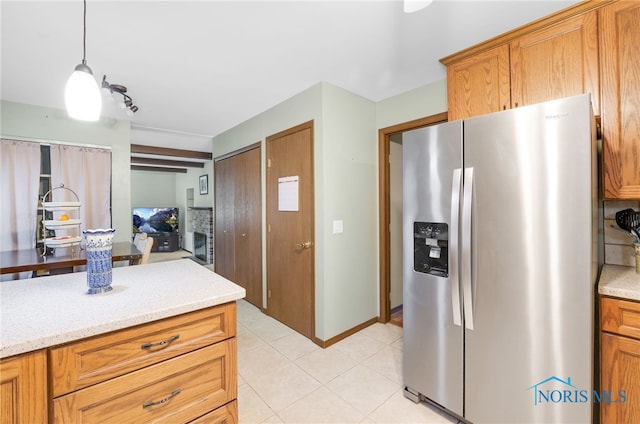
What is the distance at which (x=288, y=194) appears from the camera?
113 inches

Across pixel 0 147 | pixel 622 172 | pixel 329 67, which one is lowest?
pixel 622 172

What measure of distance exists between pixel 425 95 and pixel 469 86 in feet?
2.13

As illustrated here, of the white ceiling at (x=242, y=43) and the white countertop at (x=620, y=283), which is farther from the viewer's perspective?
the white ceiling at (x=242, y=43)

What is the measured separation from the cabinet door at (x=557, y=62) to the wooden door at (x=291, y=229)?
62.1 inches

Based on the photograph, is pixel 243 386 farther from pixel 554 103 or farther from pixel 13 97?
pixel 13 97

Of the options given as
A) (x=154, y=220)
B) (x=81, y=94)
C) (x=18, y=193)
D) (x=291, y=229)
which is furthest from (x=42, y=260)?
(x=154, y=220)

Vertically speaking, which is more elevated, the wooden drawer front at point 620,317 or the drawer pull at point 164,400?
the wooden drawer front at point 620,317

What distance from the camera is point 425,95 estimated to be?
101 inches

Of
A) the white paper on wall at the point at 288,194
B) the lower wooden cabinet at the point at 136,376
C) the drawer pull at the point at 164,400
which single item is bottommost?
the drawer pull at the point at 164,400

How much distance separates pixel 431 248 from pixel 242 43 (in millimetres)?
1805

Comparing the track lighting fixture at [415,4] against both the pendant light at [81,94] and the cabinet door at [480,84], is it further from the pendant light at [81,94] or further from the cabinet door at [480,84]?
the pendant light at [81,94]

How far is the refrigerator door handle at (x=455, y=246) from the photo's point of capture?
1.50m

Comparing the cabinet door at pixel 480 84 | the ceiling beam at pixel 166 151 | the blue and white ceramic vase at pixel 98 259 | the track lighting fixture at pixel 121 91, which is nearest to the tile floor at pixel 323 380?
the blue and white ceramic vase at pixel 98 259

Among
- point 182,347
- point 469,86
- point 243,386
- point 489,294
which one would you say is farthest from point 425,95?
point 243,386
